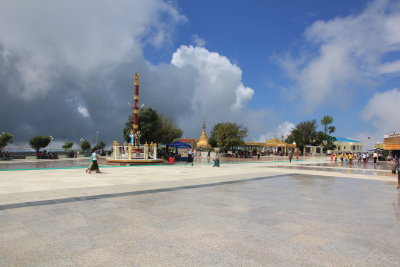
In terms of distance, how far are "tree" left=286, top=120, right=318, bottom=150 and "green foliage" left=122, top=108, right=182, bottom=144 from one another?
Answer: 136ft

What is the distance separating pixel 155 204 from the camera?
7.67 metres

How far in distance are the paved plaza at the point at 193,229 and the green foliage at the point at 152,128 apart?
39217 millimetres

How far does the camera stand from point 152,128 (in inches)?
1925

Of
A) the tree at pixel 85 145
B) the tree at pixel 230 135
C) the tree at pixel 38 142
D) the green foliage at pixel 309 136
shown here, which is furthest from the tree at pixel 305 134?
the tree at pixel 38 142

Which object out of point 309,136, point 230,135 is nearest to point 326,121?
point 309,136

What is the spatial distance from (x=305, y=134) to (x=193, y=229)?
273 ft

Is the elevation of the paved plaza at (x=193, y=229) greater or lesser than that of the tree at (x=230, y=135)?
lesser

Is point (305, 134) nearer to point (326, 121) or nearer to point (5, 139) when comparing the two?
point (326, 121)

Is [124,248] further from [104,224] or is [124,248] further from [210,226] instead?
[210,226]

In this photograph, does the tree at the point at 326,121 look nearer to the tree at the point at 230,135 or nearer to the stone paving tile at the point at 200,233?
the tree at the point at 230,135

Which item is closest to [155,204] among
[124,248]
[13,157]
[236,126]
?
[124,248]

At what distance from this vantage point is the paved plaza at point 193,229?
4016 millimetres

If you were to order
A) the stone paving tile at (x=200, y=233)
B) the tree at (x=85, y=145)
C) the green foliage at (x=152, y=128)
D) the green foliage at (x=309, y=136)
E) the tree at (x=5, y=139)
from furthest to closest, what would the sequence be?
the green foliage at (x=309, y=136)
the tree at (x=85, y=145)
the green foliage at (x=152, y=128)
the tree at (x=5, y=139)
the stone paving tile at (x=200, y=233)

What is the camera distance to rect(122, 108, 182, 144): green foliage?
48125 mm
